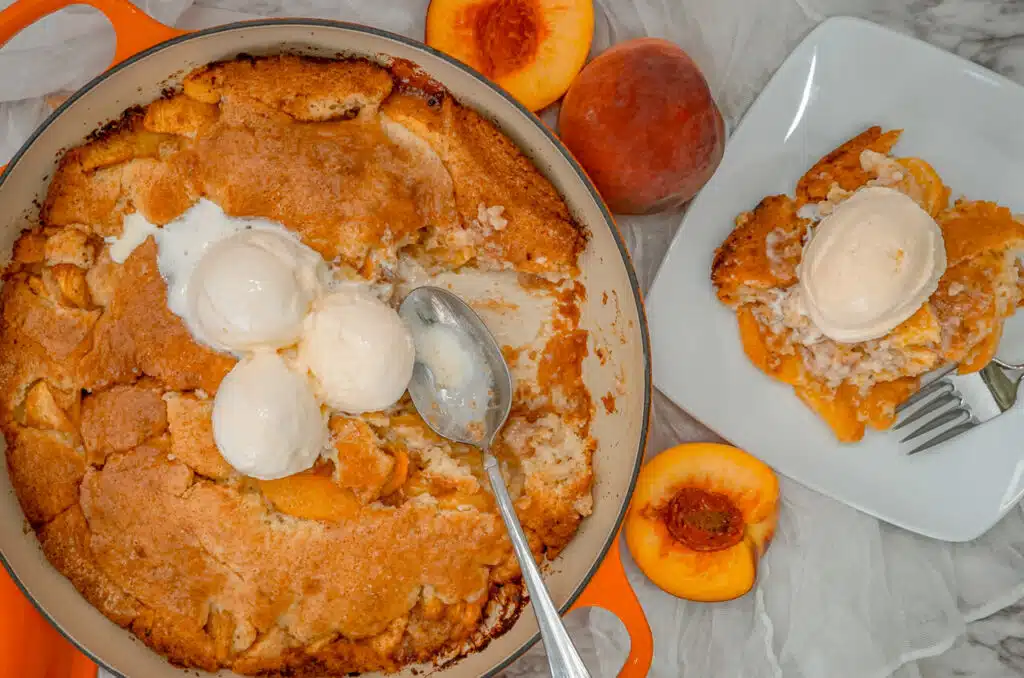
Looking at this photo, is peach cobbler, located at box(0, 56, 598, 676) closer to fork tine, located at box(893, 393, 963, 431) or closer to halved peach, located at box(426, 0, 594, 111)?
halved peach, located at box(426, 0, 594, 111)

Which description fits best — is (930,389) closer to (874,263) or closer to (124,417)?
(874,263)

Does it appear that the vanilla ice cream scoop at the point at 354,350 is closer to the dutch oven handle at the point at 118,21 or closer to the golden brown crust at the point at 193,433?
the golden brown crust at the point at 193,433

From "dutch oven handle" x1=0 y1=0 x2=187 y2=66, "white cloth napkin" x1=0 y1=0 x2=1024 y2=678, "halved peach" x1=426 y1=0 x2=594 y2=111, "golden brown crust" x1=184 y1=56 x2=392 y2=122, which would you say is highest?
"dutch oven handle" x1=0 y1=0 x2=187 y2=66

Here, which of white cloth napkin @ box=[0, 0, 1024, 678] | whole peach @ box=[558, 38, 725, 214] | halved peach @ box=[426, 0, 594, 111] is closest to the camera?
whole peach @ box=[558, 38, 725, 214]

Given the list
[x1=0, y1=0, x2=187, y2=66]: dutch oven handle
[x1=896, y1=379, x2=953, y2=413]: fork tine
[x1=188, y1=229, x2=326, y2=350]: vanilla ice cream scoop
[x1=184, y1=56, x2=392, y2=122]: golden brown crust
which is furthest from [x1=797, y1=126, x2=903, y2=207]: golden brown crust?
[x1=0, y1=0, x2=187, y2=66]: dutch oven handle

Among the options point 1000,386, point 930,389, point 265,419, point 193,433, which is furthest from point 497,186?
point 1000,386

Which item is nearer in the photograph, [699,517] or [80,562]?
[80,562]
